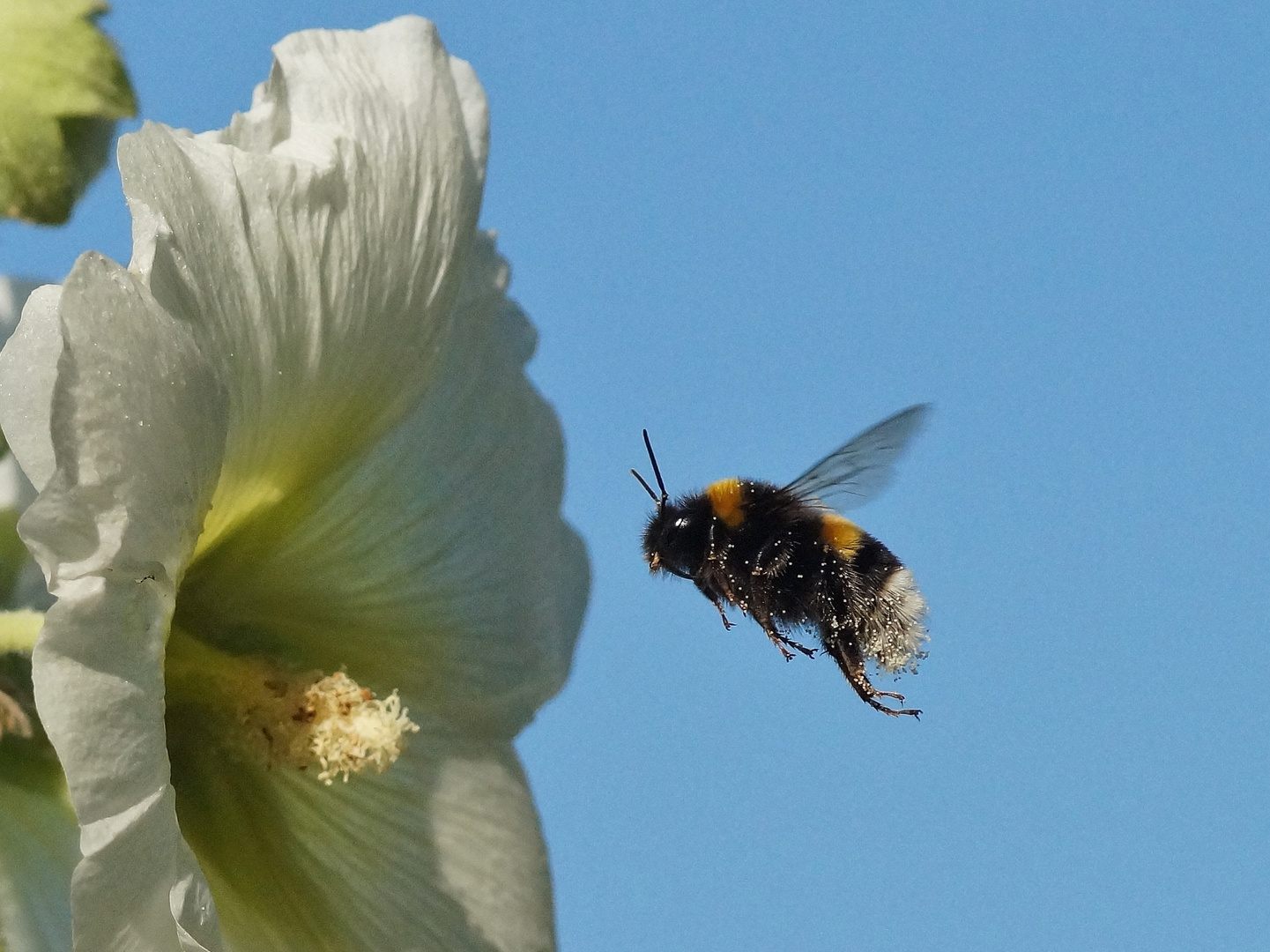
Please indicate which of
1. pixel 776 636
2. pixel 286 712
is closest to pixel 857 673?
pixel 776 636

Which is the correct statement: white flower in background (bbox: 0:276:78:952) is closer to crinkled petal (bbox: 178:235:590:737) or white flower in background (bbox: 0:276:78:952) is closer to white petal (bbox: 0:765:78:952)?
white petal (bbox: 0:765:78:952)

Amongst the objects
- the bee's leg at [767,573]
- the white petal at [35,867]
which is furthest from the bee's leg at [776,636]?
the white petal at [35,867]

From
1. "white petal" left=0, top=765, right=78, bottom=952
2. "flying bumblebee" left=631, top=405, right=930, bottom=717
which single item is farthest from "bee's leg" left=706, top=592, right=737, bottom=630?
"white petal" left=0, top=765, right=78, bottom=952

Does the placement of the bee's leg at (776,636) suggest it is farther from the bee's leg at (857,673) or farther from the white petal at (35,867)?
the white petal at (35,867)

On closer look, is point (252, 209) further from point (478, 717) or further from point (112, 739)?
point (478, 717)

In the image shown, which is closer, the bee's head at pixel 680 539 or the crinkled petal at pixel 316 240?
the crinkled petal at pixel 316 240

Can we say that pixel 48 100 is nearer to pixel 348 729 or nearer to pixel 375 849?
pixel 348 729

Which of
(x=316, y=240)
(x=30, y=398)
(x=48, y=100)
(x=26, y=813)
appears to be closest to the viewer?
(x=30, y=398)
